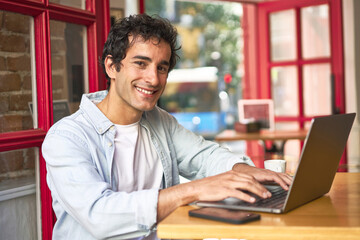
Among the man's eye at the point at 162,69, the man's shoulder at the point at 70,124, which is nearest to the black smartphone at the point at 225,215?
the man's shoulder at the point at 70,124

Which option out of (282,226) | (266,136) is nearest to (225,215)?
(282,226)

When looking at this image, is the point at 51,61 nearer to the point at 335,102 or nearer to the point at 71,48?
the point at 71,48

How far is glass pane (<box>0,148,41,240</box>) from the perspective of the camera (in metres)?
1.73

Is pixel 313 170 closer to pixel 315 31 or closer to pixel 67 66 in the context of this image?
pixel 67 66

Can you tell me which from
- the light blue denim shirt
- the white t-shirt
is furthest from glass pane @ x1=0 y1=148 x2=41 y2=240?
the white t-shirt

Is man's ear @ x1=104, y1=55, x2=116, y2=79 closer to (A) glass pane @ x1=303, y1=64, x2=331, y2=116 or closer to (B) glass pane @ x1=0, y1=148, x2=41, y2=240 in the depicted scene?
(B) glass pane @ x1=0, y1=148, x2=41, y2=240

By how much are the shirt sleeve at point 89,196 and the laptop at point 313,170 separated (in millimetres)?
174

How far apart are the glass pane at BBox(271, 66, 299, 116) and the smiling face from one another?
12.6ft

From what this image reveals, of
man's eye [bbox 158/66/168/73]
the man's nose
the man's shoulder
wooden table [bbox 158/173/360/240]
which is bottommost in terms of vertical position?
wooden table [bbox 158/173/360/240]

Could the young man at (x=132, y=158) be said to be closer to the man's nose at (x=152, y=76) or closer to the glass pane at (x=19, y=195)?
the man's nose at (x=152, y=76)

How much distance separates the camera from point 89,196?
1417 millimetres

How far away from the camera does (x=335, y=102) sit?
511 cm

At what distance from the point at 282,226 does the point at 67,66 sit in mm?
1240

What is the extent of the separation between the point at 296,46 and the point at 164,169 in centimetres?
387
